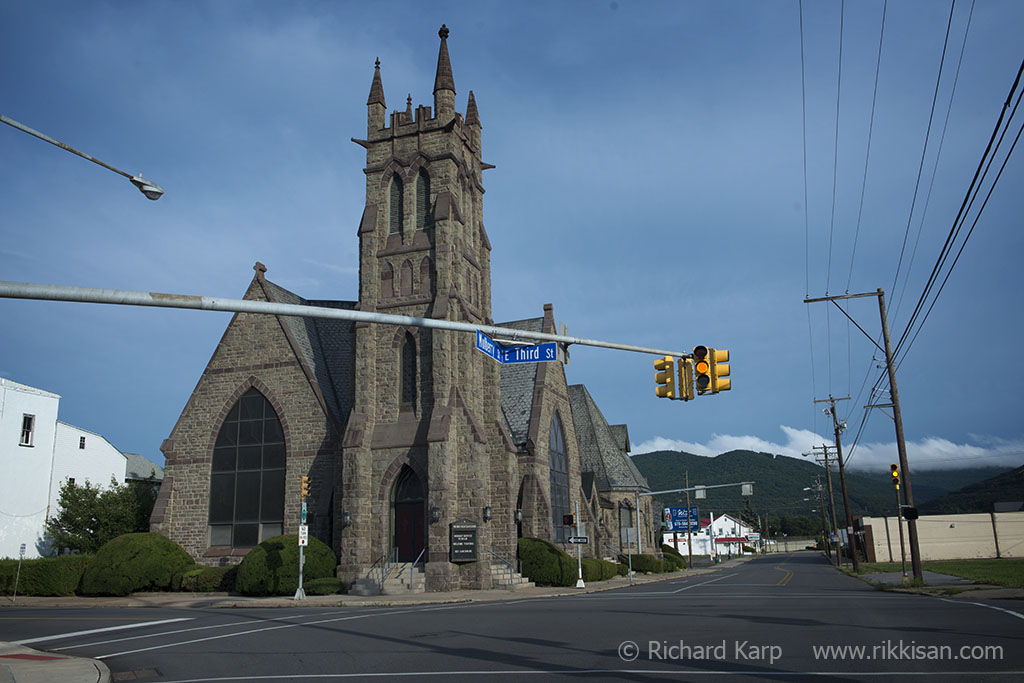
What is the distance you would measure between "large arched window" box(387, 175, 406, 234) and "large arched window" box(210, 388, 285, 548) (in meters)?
10.1

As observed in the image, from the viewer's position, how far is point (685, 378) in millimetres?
16188

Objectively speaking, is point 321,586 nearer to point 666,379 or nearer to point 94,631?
point 94,631

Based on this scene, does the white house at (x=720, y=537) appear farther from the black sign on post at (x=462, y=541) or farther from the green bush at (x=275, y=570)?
the green bush at (x=275, y=570)

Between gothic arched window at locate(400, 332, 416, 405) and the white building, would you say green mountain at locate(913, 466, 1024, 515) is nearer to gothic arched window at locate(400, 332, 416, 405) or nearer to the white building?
gothic arched window at locate(400, 332, 416, 405)

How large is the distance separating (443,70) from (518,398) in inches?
683

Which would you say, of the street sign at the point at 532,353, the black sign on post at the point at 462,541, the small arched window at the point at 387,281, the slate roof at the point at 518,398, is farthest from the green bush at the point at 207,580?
the street sign at the point at 532,353

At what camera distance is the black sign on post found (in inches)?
1233

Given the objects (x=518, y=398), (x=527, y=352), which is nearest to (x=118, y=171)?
(x=527, y=352)

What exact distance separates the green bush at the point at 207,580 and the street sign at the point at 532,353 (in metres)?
20.3

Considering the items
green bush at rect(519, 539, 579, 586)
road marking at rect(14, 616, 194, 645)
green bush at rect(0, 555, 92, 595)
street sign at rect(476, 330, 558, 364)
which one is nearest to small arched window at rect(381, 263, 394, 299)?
green bush at rect(519, 539, 579, 586)

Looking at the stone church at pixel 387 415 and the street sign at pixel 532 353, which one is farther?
the stone church at pixel 387 415

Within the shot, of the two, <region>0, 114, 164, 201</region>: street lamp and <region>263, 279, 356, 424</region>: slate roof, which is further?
<region>263, 279, 356, 424</region>: slate roof

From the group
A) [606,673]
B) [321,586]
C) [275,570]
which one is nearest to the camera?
[606,673]

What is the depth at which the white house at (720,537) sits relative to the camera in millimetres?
140125
